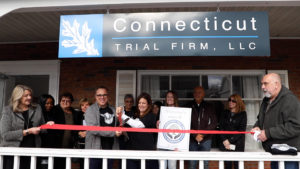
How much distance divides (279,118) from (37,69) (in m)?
5.20

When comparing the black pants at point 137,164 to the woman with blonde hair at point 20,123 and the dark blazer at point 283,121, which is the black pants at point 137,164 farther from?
the dark blazer at point 283,121

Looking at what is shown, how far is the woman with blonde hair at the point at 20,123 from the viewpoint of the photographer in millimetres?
2812

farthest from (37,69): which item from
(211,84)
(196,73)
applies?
(211,84)

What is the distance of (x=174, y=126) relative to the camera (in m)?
3.51

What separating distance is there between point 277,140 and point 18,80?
22.8ft

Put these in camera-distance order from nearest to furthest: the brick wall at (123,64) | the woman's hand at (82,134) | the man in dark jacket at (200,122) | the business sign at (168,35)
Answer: the business sign at (168,35) → the woman's hand at (82,134) → the man in dark jacket at (200,122) → the brick wall at (123,64)

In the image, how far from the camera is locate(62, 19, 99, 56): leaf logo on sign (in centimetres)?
318

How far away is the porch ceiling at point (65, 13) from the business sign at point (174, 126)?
1.50 m

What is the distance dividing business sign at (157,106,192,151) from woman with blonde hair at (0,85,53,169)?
163 centimetres

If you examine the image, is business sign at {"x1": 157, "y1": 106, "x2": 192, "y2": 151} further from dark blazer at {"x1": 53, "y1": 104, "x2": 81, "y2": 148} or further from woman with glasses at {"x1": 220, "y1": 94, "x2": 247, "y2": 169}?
dark blazer at {"x1": 53, "y1": 104, "x2": 81, "y2": 148}

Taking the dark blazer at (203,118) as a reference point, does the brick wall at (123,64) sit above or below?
above

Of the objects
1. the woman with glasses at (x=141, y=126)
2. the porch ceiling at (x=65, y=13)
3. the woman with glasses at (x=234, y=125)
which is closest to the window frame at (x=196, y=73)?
the porch ceiling at (x=65, y=13)

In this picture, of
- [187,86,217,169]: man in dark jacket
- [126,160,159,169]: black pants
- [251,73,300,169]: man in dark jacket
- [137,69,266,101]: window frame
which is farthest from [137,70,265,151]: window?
[251,73,300,169]: man in dark jacket

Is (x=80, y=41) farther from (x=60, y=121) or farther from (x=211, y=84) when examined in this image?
(x=211, y=84)
